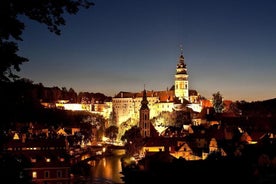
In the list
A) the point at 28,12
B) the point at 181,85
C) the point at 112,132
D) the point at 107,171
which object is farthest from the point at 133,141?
the point at 28,12

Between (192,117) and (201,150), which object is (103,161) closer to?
(201,150)

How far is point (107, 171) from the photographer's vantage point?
115 feet

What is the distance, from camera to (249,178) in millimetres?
16234

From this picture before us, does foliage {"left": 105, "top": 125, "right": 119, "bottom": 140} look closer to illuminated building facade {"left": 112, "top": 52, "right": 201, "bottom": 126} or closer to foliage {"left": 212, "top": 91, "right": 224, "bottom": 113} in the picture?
illuminated building facade {"left": 112, "top": 52, "right": 201, "bottom": 126}

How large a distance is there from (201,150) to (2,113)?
95.0 feet

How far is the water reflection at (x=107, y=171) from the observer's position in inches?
1191

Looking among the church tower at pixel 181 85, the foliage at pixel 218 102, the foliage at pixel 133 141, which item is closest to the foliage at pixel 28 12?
the foliage at pixel 133 141

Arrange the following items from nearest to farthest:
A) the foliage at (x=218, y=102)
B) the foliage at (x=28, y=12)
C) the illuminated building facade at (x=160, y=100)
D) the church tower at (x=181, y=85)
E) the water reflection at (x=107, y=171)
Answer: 1. the foliage at (x=28, y=12)
2. the water reflection at (x=107, y=171)
3. the foliage at (x=218, y=102)
4. the illuminated building facade at (x=160, y=100)
5. the church tower at (x=181, y=85)

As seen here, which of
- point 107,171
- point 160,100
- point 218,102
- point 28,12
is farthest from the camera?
point 160,100

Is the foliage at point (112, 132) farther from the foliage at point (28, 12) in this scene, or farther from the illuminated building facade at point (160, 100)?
the foliage at point (28, 12)

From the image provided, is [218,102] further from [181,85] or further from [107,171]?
[107,171]

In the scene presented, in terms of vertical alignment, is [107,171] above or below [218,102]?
below

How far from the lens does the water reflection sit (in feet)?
99.3

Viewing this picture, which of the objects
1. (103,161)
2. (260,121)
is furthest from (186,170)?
(260,121)
